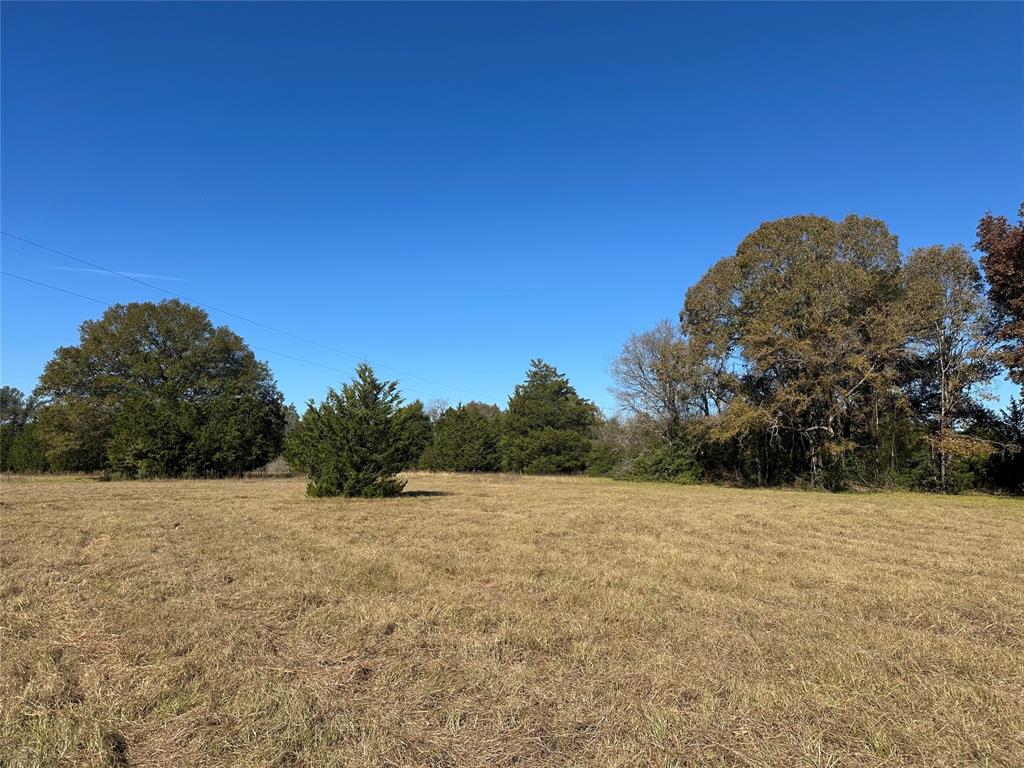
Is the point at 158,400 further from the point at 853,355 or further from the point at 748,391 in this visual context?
the point at 853,355

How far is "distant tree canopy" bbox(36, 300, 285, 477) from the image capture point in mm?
30453

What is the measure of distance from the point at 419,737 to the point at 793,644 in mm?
3016

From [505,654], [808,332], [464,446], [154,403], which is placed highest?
[808,332]

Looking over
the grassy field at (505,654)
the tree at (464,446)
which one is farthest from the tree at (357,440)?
the tree at (464,446)

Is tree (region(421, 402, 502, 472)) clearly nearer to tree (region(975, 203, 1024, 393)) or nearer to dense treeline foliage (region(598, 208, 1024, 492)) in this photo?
dense treeline foliage (region(598, 208, 1024, 492))

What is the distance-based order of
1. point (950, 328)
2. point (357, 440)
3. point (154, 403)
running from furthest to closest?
1. point (154, 403)
2. point (950, 328)
3. point (357, 440)

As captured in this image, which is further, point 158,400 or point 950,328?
point 158,400

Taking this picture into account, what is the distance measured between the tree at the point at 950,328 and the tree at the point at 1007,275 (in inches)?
53.6

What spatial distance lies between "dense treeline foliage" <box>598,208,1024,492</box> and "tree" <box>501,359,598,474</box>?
48.1 ft

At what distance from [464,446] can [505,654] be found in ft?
→ 134

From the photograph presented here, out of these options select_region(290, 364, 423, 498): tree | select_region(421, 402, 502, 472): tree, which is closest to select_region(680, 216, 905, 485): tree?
select_region(290, 364, 423, 498): tree

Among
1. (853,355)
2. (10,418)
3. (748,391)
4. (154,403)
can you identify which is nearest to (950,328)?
(853,355)

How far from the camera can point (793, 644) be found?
4.38 meters

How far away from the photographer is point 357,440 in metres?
18.3
